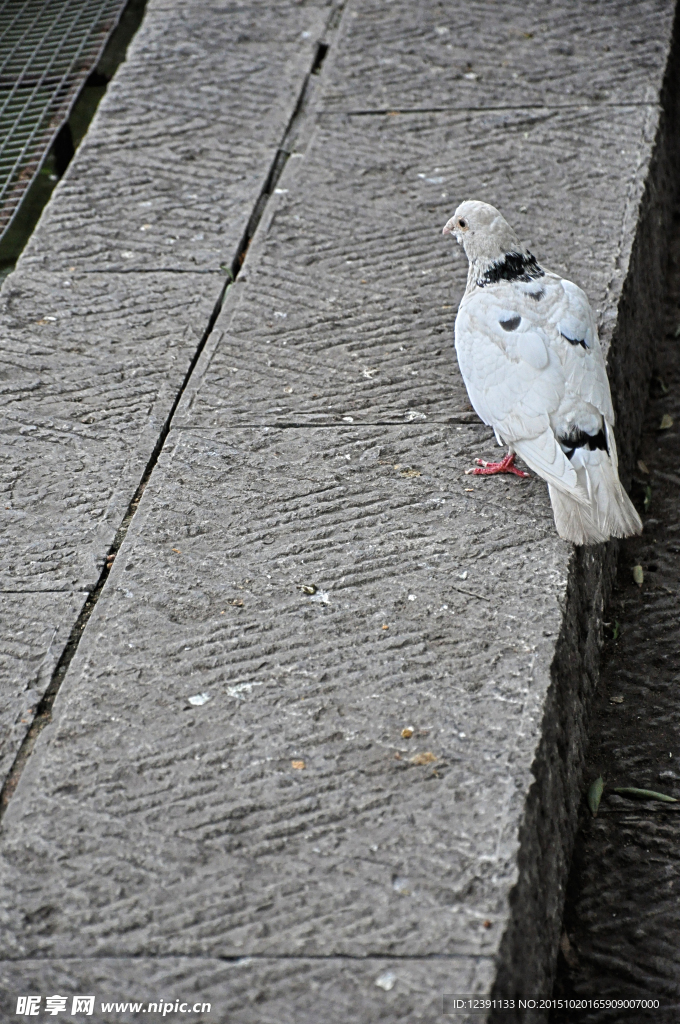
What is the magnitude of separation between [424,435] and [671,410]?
1185 mm

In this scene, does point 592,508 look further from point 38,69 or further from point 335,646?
point 38,69

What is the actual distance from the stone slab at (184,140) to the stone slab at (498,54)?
0.25 metres

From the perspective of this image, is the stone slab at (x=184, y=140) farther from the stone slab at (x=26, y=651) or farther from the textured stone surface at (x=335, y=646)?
the stone slab at (x=26, y=651)

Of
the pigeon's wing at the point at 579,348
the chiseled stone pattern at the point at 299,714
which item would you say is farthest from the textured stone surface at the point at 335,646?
the pigeon's wing at the point at 579,348

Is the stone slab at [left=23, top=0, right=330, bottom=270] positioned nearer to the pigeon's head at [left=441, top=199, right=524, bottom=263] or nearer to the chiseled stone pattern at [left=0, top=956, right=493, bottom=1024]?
the pigeon's head at [left=441, top=199, right=524, bottom=263]

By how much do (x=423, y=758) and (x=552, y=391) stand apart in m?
0.98

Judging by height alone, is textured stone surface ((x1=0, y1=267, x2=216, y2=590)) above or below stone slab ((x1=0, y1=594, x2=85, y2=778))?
above

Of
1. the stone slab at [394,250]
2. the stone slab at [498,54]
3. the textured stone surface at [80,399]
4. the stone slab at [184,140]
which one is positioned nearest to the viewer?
the textured stone surface at [80,399]

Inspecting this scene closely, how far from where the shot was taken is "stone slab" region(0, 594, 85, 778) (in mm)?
2219

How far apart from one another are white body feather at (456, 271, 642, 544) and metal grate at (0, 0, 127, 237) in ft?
7.41

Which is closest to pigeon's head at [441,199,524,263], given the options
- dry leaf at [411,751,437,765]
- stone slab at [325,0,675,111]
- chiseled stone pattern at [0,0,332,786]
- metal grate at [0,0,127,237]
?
chiseled stone pattern at [0,0,332,786]

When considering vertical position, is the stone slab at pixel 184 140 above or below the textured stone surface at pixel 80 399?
above

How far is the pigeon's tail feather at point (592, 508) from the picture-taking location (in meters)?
2.48

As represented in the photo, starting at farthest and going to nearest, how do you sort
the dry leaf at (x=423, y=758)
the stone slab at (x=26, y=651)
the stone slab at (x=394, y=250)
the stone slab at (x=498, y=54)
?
the stone slab at (x=498, y=54), the stone slab at (x=394, y=250), the stone slab at (x=26, y=651), the dry leaf at (x=423, y=758)
